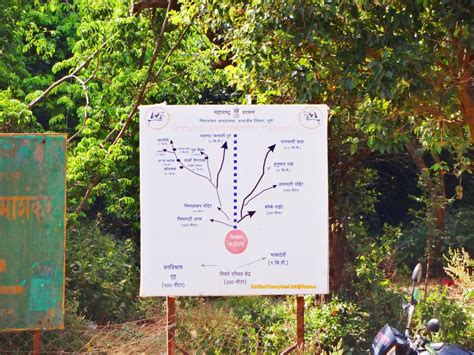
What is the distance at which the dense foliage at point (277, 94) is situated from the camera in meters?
7.25

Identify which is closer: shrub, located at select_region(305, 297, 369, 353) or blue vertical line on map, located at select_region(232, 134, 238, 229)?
blue vertical line on map, located at select_region(232, 134, 238, 229)

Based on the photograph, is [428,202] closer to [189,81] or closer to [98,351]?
[189,81]

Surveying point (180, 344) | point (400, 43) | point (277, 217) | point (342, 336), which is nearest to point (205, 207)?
point (277, 217)

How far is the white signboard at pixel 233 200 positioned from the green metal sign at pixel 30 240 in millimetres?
631

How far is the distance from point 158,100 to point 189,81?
0.57 m

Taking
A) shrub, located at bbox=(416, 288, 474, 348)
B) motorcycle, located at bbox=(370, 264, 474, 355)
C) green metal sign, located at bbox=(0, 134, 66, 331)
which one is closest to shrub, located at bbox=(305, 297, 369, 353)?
shrub, located at bbox=(416, 288, 474, 348)

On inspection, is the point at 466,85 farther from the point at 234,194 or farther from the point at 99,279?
the point at 99,279

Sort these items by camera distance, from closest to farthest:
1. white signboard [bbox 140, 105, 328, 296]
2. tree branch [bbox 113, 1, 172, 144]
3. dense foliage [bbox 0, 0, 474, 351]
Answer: white signboard [bbox 140, 105, 328, 296]
dense foliage [bbox 0, 0, 474, 351]
tree branch [bbox 113, 1, 172, 144]

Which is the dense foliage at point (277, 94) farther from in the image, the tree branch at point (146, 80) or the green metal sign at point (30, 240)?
the green metal sign at point (30, 240)

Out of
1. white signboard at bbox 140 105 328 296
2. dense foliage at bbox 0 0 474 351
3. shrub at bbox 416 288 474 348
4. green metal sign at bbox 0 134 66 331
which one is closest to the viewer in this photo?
green metal sign at bbox 0 134 66 331

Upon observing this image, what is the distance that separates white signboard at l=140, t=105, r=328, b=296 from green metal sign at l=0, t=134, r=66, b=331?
63 cm

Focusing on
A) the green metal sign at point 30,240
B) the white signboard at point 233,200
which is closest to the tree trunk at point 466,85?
the white signboard at point 233,200

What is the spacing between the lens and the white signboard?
6.01 m

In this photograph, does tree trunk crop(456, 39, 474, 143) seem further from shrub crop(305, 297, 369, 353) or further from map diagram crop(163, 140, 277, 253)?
map diagram crop(163, 140, 277, 253)
